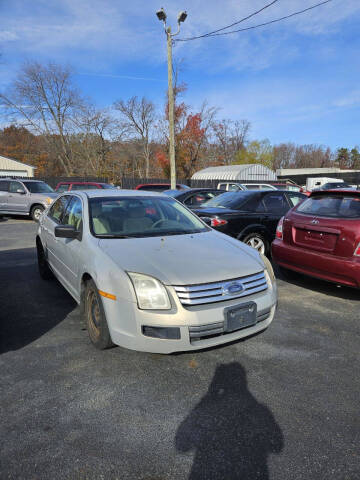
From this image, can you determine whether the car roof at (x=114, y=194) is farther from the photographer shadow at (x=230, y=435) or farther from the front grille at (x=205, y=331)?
the photographer shadow at (x=230, y=435)

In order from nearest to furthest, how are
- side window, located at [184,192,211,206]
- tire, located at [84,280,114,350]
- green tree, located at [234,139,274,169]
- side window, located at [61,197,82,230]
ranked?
1. tire, located at [84,280,114,350]
2. side window, located at [61,197,82,230]
3. side window, located at [184,192,211,206]
4. green tree, located at [234,139,274,169]

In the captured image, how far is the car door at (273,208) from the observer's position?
265 inches

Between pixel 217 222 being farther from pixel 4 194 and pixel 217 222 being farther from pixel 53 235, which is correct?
pixel 4 194

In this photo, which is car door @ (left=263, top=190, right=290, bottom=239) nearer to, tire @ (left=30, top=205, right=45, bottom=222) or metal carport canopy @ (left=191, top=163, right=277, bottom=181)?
tire @ (left=30, top=205, right=45, bottom=222)

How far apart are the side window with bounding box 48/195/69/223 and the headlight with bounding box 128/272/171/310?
2437mm

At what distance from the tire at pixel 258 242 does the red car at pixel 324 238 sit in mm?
1287

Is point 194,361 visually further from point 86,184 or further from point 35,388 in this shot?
point 86,184

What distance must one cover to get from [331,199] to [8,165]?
38128 millimetres

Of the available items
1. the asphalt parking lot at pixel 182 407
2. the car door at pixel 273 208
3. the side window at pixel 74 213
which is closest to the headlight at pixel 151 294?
the asphalt parking lot at pixel 182 407

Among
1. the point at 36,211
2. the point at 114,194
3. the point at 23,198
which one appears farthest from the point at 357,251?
the point at 23,198

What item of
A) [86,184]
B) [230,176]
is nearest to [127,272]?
[86,184]

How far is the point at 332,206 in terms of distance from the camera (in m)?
4.62

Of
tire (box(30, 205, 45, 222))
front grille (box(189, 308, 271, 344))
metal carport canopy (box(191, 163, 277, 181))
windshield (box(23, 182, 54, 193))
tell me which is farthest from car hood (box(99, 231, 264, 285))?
metal carport canopy (box(191, 163, 277, 181))

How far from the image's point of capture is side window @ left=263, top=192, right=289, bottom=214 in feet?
22.6
